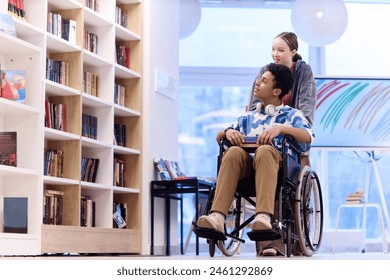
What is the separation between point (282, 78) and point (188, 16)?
2.78 m

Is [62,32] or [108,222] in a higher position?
[62,32]

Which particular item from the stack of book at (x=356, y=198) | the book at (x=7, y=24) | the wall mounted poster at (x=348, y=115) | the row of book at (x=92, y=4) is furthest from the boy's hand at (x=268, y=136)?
the wall mounted poster at (x=348, y=115)

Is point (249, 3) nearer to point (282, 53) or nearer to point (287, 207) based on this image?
point (282, 53)

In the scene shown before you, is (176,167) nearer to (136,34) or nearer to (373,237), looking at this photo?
(136,34)

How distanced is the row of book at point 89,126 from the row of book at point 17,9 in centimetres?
94

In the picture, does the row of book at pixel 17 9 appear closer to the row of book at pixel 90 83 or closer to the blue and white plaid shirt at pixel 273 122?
the row of book at pixel 90 83

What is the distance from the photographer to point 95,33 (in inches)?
224

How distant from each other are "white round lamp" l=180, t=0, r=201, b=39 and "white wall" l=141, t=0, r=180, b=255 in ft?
0.53

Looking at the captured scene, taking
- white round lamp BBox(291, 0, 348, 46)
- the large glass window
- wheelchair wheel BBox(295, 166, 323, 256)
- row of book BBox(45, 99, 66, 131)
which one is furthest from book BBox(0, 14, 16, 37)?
the large glass window

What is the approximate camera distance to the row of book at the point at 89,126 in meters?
5.43

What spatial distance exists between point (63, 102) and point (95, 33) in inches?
28.5

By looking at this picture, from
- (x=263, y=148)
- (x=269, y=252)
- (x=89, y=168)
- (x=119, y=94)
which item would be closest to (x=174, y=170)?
(x=119, y=94)
